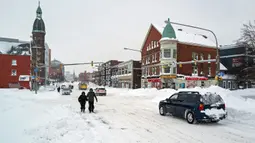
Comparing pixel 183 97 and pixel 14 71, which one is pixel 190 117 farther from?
pixel 14 71

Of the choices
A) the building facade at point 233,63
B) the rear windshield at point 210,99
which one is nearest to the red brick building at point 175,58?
the building facade at point 233,63

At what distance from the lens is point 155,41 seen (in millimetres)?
54188

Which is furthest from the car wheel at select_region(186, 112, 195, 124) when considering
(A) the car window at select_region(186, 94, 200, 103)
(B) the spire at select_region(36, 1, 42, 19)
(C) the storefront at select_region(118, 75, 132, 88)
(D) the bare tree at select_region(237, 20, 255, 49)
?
(B) the spire at select_region(36, 1, 42, 19)

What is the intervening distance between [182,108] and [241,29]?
29447 millimetres

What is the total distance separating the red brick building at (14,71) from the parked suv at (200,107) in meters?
53.7

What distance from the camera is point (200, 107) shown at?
10.8m

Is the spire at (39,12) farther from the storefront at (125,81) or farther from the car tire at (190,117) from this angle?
the car tire at (190,117)

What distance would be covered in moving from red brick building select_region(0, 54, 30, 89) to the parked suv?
5367 centimetres

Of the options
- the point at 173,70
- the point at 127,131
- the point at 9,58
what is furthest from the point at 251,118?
the point at 9,58

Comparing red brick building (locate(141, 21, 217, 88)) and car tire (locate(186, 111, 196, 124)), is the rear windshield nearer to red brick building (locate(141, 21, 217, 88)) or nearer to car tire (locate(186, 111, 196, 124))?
car tire (locate(186, 111, 196, 124))

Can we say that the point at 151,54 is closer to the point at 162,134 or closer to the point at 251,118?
the point at 251,118

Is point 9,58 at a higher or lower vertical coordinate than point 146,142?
higher

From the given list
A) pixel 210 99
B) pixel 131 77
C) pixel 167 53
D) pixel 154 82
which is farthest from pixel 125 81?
pixel 210 99

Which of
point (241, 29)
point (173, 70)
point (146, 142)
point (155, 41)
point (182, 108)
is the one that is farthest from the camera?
point (155, 41)
